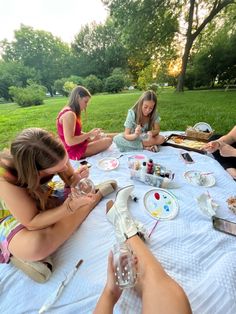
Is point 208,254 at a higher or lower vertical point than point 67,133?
lower

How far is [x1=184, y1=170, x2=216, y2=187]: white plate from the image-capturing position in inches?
66.0

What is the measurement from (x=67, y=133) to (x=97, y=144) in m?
0.49

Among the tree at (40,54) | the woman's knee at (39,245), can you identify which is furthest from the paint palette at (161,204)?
the tree at (40,54)

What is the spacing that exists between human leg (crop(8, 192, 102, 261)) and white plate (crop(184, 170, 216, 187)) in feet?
3.85

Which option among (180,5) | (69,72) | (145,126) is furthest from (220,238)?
(69,72)

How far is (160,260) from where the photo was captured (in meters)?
1.07

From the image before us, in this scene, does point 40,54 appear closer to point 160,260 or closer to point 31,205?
point 31,205

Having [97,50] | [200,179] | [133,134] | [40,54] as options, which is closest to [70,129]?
[133,134]

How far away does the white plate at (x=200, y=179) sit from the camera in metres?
1.68

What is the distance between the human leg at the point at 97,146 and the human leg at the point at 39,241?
125cm

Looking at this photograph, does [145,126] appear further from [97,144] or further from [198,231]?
[198,231]

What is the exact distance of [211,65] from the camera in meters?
11.9

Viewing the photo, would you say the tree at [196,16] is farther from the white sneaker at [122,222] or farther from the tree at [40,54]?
the tree at [40,54]

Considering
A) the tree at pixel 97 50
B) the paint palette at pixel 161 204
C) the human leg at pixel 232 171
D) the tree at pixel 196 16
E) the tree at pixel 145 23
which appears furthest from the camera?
the tree at pixel 97 50
